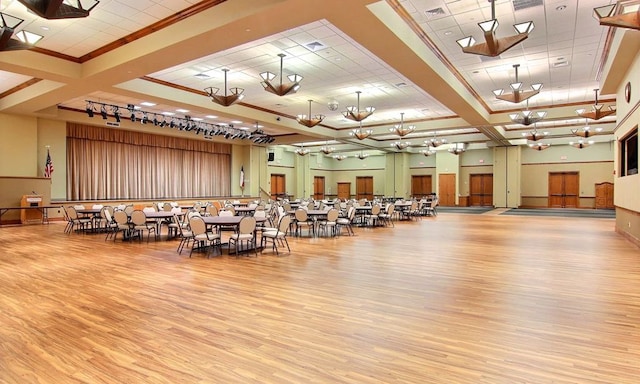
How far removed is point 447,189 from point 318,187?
10086 millimetres

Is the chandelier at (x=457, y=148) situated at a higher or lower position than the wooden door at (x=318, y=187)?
higher

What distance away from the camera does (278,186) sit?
26312 mm

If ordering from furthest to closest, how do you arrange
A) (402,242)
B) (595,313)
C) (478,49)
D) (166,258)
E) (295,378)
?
1. (402,242)
2. (166,258)
3. (478,49)
4. (595,313)
5. (295,378)

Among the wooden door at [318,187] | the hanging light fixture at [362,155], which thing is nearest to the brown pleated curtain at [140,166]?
the wooden door at [318,187]

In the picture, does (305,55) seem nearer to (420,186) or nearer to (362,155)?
(362,155)

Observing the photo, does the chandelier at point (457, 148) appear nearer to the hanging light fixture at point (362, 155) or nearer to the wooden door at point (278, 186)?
the hanging light fixture at point (362, 155)

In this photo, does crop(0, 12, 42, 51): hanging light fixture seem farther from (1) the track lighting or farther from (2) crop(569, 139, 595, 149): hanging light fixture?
(2) crop(569, 139, 595, 149): hanging light fixture

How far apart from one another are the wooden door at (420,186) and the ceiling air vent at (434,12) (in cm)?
2256

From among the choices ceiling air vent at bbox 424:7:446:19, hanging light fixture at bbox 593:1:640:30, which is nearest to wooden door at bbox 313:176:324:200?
ceiling air vent at bbox 424:7:446:19

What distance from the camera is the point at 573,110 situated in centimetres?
1407

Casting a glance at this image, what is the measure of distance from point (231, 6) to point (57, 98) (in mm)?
7826

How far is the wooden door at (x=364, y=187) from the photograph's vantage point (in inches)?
1208

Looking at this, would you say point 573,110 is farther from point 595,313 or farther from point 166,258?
point 166,258

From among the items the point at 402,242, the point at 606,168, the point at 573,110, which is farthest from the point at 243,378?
the point at 606,168
